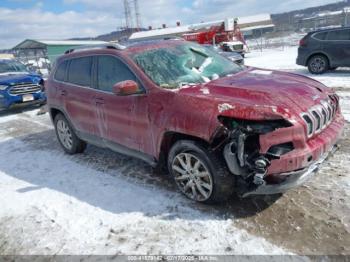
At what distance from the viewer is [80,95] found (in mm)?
5020

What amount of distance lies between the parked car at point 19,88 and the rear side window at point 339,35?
1045cm

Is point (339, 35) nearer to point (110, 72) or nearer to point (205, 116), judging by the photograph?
point (110, 72)

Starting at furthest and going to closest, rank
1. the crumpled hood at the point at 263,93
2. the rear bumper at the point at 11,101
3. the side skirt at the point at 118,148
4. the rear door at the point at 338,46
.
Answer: the rear door at the point at 338,46
the rear bumper at the point at 11,101
the side skirt at the point at 118,148
the crumpled hood at the point at 263,93

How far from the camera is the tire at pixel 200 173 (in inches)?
129

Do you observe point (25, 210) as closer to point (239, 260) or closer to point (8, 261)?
point (8, 261)

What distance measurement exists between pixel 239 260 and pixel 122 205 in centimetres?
165

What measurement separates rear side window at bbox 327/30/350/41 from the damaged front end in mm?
Result: 9689

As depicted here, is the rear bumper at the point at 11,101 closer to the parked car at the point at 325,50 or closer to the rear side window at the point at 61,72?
the rear side window at the point at 61,72

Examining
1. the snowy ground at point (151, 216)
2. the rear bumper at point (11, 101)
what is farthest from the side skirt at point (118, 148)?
the rear bumper at point (11, 101)

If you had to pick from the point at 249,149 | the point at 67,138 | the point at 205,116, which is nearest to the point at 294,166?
the point at 249,149

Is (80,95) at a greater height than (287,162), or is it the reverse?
(80,95)

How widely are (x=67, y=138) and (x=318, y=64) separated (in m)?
9.44

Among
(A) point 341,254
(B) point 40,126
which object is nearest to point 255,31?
(B) point 40,126

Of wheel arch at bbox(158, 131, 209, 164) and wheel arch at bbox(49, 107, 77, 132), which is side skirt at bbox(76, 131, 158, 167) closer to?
wheel arch at bbox(158, 131, 209, 164)
